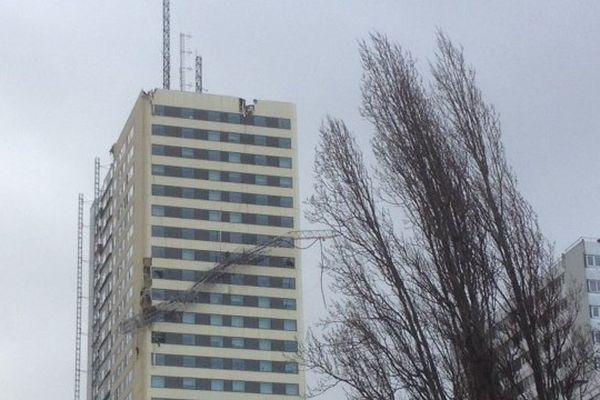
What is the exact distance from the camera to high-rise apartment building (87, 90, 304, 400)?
160 meters

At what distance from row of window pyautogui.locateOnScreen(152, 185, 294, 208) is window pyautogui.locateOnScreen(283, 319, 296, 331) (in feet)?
45.8

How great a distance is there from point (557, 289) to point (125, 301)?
448 ft

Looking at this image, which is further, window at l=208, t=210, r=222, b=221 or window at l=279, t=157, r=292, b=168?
window at l=279, t=157, r=292, b=168

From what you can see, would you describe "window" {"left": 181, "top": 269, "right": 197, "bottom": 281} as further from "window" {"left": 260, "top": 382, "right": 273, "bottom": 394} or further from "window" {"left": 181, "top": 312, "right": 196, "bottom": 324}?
"window" {"left": 260, "top": 382, "right": 273, "bottom": 394}

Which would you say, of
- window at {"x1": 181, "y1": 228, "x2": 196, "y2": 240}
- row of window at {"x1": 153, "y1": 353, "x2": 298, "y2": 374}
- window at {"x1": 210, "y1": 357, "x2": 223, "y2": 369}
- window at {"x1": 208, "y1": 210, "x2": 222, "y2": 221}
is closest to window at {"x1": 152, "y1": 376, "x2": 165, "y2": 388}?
row of window at {"x1": 153, "y1": 353, "x2": 298, "y2": 374}

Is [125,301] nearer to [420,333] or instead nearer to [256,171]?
[256,171]

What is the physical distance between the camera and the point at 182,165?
540ft

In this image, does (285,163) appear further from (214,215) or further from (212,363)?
(212,363)

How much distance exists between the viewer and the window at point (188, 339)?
160m

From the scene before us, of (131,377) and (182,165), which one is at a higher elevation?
(182,165)

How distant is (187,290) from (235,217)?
428 inches

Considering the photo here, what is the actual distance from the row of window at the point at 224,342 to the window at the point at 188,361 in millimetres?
1791

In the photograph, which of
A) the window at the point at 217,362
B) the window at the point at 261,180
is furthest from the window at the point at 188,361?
the window at the point at 261,180

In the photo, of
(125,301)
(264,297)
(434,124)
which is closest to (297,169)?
(264,297)
